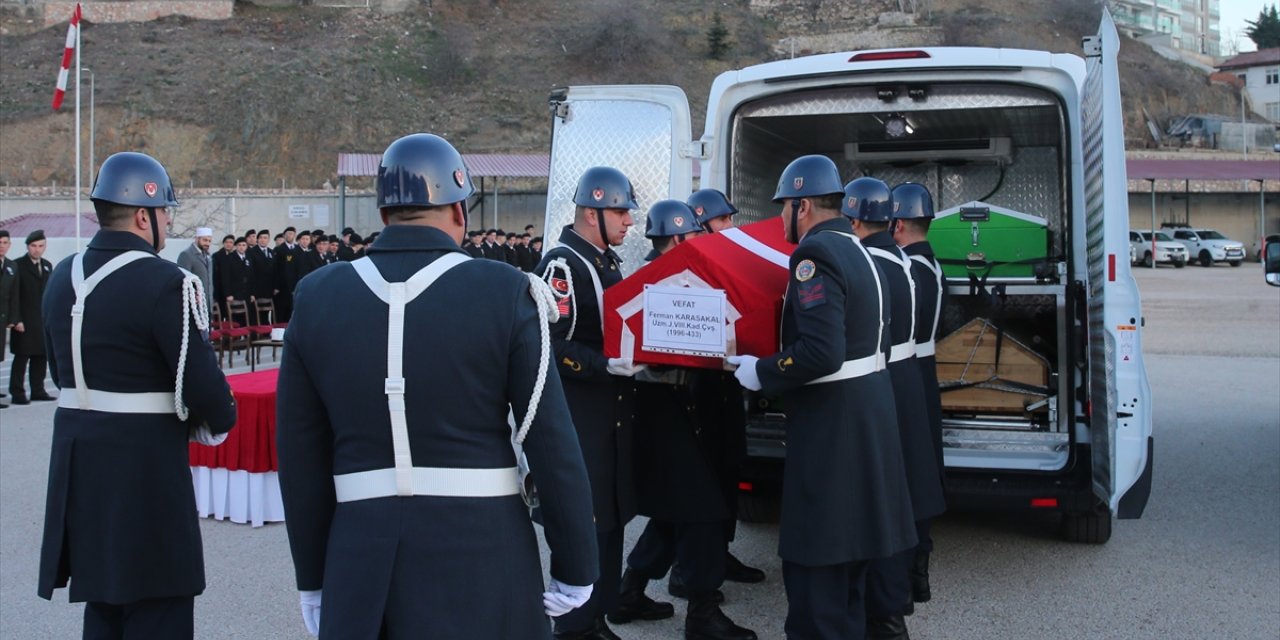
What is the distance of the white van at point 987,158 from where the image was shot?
5.06m

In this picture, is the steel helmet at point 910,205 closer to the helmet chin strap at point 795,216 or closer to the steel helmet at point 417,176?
the helmet chin strap at point 795,216

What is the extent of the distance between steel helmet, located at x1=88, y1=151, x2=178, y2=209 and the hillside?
5564 cm

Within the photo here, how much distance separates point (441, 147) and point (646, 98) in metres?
4.14

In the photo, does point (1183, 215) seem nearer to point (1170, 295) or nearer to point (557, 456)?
point (1170, 295)

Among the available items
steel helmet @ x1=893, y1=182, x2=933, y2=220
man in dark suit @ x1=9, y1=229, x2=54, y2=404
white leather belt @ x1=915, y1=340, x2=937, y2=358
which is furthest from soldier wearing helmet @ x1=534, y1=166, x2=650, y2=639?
man in dark suit @ x1=9, y1=229, x2=54, y2=404

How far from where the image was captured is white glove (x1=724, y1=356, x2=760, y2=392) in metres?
4.32

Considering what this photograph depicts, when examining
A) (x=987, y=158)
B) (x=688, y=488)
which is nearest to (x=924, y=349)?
(x=688, y=488)

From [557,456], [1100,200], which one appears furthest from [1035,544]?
[557,456]

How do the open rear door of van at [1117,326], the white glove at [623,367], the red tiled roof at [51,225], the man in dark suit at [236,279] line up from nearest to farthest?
the white glove at [623,367] < the open rear door of van at [1117,326] < the man in dark suit at [236,279] < the red tiled roof at [51,225]

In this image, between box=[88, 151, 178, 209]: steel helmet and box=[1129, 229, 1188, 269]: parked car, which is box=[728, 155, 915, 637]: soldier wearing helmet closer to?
box=[88, 151, 178, 209]: steel helmet

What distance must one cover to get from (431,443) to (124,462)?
1.71 metres

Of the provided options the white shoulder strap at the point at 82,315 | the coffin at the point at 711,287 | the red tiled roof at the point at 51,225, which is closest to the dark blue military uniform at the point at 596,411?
the coffin at the point at 711,287

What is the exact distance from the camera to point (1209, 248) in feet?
143

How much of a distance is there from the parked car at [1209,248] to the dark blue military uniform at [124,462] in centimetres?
4631
